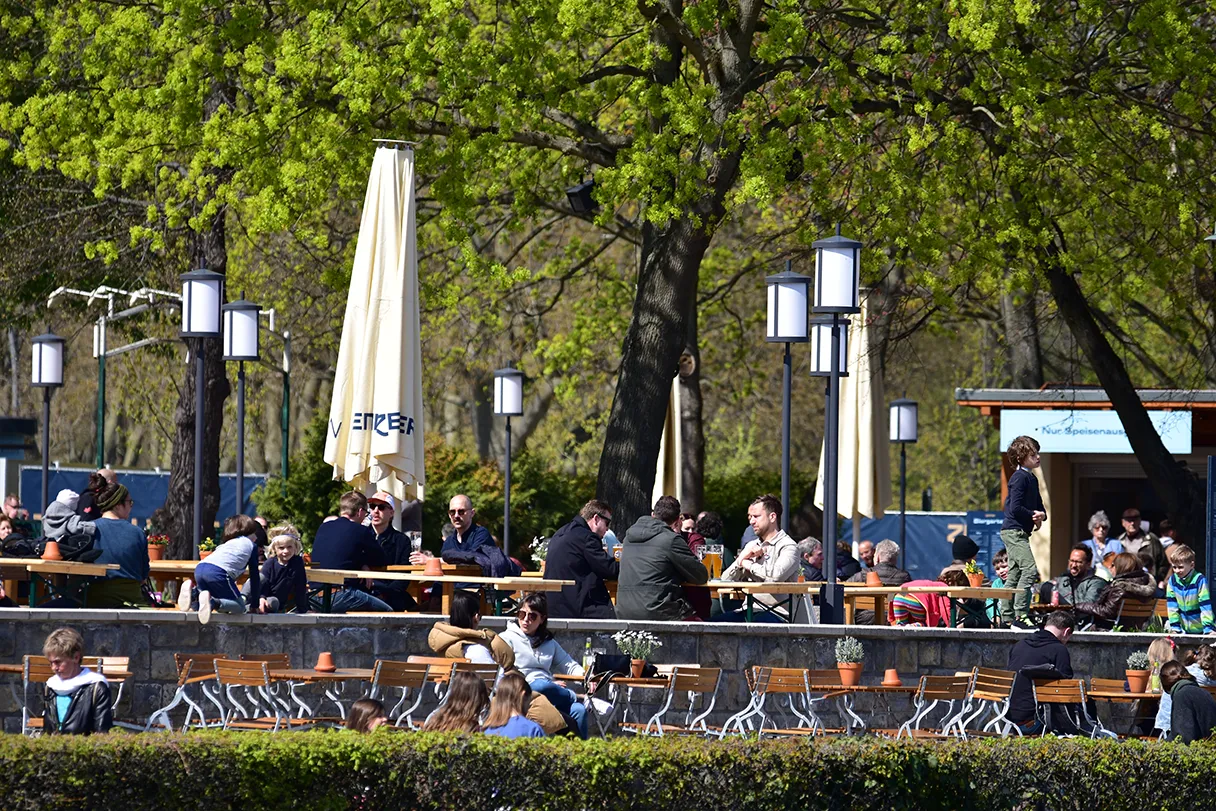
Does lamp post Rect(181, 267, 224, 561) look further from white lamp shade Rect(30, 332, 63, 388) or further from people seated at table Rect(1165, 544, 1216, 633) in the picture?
white lamp shade Rect(30, 332, 63, 388)

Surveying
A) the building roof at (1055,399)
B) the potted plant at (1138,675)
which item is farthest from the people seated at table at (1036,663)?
the building roof at (1055,399)

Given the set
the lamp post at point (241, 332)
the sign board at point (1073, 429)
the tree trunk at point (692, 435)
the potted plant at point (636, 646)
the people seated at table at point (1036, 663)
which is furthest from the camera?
the sign board at point (1073, 429)

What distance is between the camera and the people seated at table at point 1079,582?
17.1m

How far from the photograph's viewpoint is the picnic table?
13.5 metres

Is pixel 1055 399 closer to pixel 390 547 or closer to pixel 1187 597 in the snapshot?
pixel 1187 597

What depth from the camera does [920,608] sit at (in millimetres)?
15805

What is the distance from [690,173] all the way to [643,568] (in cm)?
494

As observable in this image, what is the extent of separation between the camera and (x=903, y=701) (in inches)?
547

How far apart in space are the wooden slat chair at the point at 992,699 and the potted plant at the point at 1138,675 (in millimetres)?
795

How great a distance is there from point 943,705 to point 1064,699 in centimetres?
109

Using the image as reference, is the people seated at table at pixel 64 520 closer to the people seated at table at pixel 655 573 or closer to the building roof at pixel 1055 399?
the people seated at table at pixel 655 573

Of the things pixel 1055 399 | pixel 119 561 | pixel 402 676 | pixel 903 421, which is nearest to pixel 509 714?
pixel 402 676

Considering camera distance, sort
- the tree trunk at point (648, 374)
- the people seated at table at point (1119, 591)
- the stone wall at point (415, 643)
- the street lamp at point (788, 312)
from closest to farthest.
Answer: the stone wall at point (415, 643), the people seated at table at point (1119, 591), the street lamp at point (788, 312), the tree trunk at point (648, 374)

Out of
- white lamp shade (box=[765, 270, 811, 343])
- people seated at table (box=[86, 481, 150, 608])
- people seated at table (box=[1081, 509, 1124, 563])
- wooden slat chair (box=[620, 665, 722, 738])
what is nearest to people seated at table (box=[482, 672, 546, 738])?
wooden slat chair (box=[620, 665, 722, 738])
